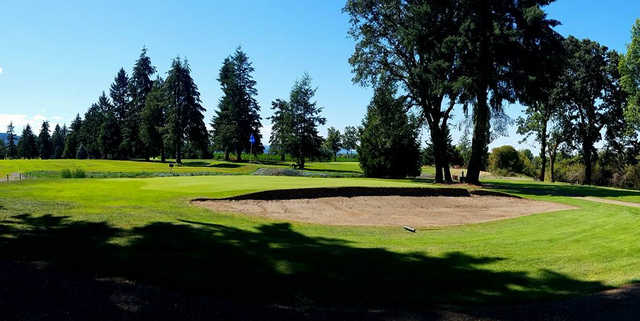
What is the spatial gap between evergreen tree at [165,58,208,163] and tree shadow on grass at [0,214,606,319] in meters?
53.1

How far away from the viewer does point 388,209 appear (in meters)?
17.8

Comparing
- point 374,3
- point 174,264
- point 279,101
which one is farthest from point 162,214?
point 279,101

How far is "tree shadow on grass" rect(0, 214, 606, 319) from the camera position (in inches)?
238

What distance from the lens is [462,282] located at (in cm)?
701

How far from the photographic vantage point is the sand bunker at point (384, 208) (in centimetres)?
1485

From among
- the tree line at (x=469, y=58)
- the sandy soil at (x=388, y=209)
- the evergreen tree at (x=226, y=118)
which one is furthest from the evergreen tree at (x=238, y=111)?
the sandy soil at (x=388, y=209)

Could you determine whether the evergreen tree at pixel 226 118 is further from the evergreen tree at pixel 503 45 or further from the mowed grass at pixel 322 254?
the mowed grass at pixel 322 254

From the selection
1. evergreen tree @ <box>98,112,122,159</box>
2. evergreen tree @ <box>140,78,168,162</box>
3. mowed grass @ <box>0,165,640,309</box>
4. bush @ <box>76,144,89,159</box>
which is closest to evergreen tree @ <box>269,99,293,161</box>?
evergreen tree @ <box>140,78,168,162</box>

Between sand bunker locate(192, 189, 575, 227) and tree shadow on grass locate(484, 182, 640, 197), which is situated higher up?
tree shadow on grass locate(484, 182, 640, 197)

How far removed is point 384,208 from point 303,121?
42293 mm

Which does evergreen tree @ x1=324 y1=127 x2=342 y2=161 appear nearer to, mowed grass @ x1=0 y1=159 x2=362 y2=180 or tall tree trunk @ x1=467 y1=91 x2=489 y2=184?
mowed grass @ x1=0 y1=159 x2=362 y2=180

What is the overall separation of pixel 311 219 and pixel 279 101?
55753mm

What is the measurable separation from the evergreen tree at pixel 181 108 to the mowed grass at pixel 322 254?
158 feet

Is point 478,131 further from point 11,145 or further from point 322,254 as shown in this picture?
point 11,145
